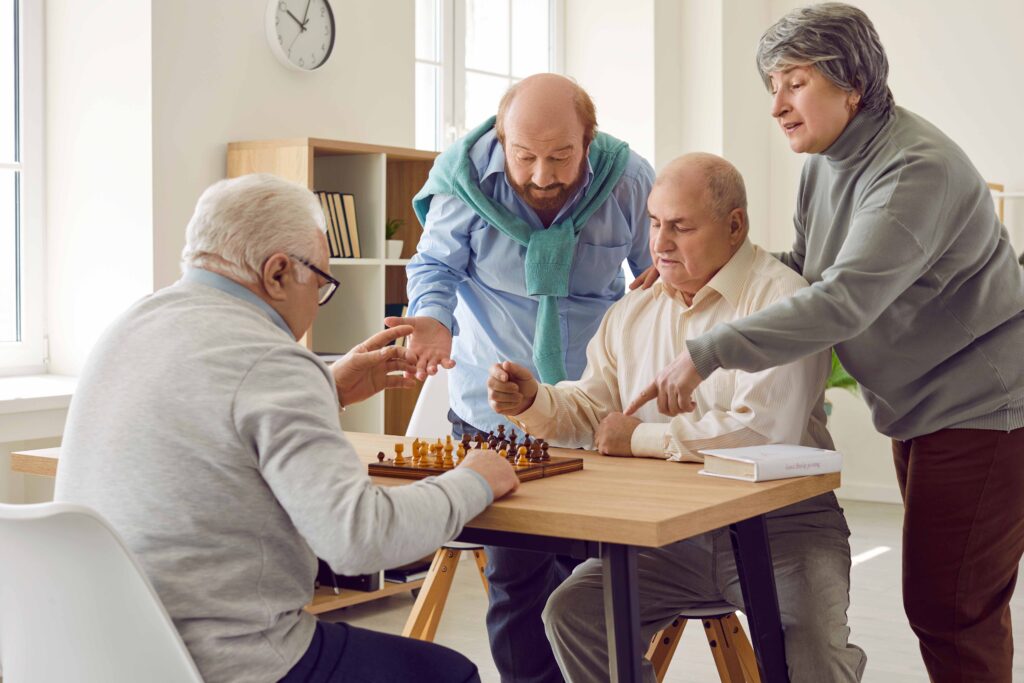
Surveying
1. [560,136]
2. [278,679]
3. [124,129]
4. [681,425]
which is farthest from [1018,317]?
[124,129]

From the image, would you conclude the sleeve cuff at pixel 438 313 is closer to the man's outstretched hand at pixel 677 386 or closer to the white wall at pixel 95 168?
the man's outstretched hand at pixel 677 386

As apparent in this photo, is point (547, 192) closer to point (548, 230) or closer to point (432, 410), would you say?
point (548, 230)

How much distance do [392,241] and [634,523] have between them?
3043 millimetres

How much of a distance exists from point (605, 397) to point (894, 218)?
70 cm

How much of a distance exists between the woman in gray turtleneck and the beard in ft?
1.88

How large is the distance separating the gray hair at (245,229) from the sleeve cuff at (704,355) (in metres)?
0.68

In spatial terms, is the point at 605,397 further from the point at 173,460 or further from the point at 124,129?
the point at 124,129

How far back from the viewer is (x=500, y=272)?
2.77 metres

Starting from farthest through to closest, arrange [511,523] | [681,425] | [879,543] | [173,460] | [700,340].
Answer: [879,543]
[681,425]
[700,340]
[511,523]
[173,460]

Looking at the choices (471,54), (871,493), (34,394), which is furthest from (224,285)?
(871,493)

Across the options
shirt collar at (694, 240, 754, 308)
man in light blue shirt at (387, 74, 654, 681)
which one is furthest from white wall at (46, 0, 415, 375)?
shirt collar at (694, 240, 754, 308)

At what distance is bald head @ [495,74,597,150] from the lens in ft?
8.25

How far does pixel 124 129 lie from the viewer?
3.98 meters

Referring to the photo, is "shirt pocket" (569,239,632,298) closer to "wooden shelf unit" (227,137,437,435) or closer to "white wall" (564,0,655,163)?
"wooden shelf unit" (227,137,437,435)
